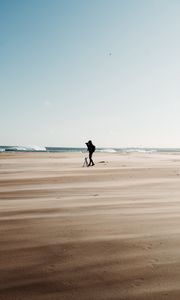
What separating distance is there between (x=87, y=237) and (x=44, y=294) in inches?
79.5

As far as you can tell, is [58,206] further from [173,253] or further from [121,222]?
[173,253]

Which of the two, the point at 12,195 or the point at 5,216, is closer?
the point at 5,216

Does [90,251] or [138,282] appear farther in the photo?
[90,251]

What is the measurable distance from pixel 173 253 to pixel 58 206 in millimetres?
4177

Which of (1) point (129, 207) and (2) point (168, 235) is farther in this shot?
(1) point (129, 207)

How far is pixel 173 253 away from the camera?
4.63 meters

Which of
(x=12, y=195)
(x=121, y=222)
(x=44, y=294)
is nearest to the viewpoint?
(x=44, y=294)

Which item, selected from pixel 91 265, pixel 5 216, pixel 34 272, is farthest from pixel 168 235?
pixel 5 216

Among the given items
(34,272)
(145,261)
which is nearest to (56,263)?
(34,272)

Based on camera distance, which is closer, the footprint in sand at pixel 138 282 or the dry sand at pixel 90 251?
the dry sand at pixel 90 251

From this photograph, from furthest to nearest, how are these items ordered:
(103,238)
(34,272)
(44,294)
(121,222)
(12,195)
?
1. (12,195)
2. (121,222)
3. (103,238)
4. (34,272)
5. (44,294)

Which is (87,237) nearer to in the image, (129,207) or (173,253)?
(173,253)

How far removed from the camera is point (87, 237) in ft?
18.0

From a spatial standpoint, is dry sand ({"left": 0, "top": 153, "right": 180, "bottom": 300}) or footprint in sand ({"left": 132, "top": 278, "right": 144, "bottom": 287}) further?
footprint in sand ({"left": 132, "top": 278, "right": 144, "bottom": 287})
